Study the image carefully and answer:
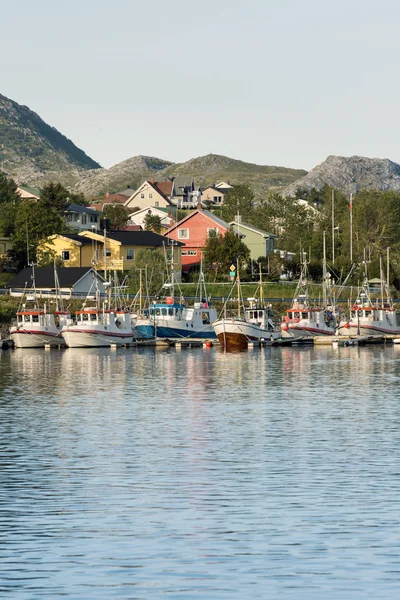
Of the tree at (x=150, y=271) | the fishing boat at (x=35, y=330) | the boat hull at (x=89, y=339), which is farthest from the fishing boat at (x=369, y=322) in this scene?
the fishing boat at (x=35, y=330)

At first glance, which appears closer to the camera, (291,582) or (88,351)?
(291,582)

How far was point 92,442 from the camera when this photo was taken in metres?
43.3

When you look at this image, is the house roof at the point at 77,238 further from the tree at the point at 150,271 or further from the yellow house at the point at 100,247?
the tree at the point at 150,271

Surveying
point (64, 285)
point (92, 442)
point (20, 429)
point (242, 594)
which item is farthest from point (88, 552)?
point (64, 285)

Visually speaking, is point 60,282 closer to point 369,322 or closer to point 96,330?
point 96,330

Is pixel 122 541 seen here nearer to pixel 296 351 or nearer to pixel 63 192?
pixel 296 351

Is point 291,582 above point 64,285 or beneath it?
beneath

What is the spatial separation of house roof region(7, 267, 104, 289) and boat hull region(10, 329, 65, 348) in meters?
17.6

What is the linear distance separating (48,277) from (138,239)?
21384 mm

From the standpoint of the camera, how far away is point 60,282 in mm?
132375

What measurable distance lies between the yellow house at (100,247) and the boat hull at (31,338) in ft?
100

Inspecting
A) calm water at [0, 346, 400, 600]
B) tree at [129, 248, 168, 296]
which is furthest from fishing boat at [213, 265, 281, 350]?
calm water at [0, 346, 400, 600]

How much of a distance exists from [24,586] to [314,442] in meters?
21.5

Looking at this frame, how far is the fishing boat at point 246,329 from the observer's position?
109 m
